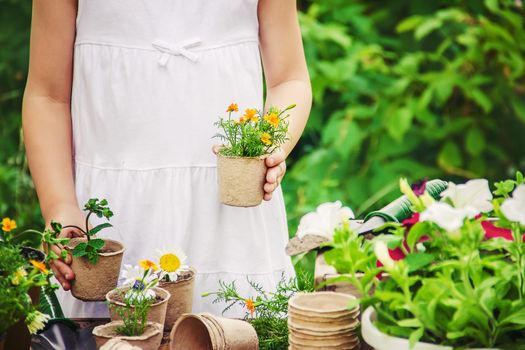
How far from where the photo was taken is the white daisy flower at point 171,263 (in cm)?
151

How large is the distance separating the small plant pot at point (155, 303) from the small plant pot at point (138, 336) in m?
0.02

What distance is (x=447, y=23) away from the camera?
4355 millimetres

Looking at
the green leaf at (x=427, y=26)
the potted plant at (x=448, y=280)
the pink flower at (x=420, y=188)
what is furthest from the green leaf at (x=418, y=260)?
the green leaf at (x=427, y=26)

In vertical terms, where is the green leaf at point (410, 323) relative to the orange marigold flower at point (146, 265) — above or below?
below

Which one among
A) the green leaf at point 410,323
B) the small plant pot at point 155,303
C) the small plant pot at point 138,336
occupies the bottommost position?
the small plant pot at point 138,336

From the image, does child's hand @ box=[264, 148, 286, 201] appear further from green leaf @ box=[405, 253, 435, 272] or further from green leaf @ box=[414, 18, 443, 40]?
green leaf @ box=[414, 18, 443, 40]

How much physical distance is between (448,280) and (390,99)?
317cm

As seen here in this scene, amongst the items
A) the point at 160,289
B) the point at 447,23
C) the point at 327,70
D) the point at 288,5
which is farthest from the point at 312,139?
the point at 160,289

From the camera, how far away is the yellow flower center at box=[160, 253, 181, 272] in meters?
1.51

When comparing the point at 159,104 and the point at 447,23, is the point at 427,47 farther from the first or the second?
the point at 159,104

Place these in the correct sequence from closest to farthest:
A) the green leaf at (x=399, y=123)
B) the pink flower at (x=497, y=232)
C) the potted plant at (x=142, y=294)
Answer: the pink flower at (x=497, y=232) → the potted plant at (x=142, y=294) → the green leaf at (x=399, y=123)

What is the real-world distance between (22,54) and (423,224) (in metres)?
3.55

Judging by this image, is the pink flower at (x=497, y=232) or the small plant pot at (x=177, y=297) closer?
the pink flower at (x=497, y=232)

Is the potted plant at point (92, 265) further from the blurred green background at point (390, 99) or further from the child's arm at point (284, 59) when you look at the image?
the blurred green background at point (390, 99)
